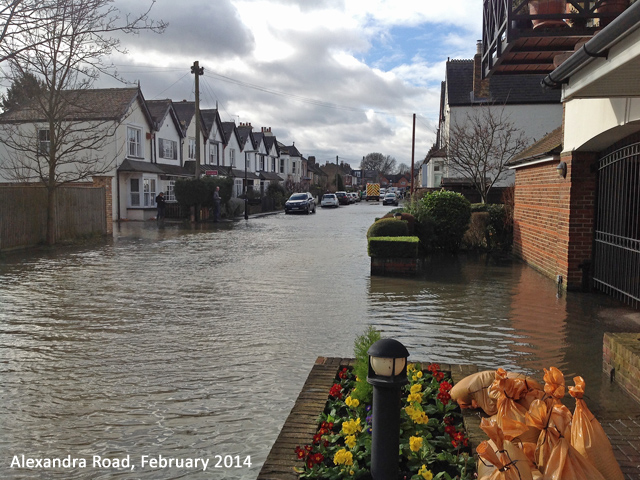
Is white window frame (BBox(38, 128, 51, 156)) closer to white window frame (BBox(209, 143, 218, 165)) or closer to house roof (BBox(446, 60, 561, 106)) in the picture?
white window frame (BBox(209, 143, 218, 165))

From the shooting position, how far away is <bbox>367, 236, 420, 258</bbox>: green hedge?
1283 centimetres

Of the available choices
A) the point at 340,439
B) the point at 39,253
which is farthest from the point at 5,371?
the point at 39,253

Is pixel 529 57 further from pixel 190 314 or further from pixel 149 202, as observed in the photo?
pixel 149 202

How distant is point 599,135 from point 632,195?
1188 mm

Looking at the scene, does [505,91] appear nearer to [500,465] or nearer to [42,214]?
[42,214]

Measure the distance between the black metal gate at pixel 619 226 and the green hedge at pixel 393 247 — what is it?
3823 millimetres

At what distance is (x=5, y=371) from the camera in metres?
6.16

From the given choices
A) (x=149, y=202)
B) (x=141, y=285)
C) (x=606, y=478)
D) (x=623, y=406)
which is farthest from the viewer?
(x=149, y=202)

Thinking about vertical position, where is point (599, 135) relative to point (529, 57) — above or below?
below

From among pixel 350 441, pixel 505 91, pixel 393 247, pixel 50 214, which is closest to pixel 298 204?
pixel 505 91

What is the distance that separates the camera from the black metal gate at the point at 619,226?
877 centimetres

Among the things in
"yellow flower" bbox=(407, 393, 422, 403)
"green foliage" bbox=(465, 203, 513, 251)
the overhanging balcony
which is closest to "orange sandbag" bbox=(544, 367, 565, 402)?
"yellow flower" bbox=(407, 393, 422, 403)

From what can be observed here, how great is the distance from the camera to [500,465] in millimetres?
2906

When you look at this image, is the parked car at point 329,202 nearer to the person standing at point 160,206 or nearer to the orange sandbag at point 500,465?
the person standing at point 160,206
